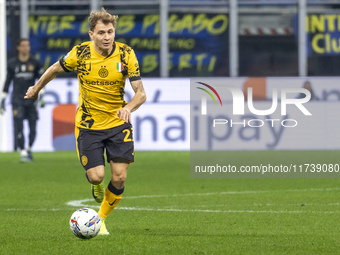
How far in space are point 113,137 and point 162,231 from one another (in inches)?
35.4

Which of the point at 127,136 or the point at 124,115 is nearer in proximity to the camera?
the point at 124,115

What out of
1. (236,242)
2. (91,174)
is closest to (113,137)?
(91,174)

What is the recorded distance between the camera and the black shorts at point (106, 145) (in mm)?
8281

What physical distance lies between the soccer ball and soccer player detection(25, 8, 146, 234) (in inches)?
14.4

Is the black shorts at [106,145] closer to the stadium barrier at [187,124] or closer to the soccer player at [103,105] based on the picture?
the soccer player at [103,105]

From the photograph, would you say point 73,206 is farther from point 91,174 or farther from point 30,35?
point 30,35

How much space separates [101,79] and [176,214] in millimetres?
2035

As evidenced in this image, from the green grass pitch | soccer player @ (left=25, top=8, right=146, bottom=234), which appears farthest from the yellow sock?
the green grass pitch

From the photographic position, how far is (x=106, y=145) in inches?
330

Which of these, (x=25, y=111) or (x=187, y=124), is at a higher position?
(x=25, y=111)

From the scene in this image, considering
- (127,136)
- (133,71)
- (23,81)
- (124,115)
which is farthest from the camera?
(23,81)

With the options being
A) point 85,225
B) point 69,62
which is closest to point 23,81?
point 69,62

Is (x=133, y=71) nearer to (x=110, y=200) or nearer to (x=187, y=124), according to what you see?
(x=110, y=200)

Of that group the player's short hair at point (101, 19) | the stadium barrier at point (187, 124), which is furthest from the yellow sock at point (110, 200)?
the stadium barrier at point (187, 124)
